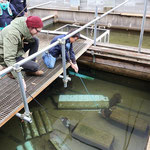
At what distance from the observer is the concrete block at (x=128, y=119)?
4.06m

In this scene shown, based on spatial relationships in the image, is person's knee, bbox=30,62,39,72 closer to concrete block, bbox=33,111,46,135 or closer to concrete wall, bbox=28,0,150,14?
concrete block, bbox=33,111,46,135

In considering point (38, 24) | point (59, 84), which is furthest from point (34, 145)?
point (38, 24)

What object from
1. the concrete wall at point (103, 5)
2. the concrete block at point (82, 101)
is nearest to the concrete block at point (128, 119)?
the concrete block at point (82, 101)

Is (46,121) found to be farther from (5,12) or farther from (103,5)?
(103,5)

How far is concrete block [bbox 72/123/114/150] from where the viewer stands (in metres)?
3.64

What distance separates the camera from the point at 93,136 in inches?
151

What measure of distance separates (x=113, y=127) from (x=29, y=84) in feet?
7.09

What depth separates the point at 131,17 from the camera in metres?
9.50

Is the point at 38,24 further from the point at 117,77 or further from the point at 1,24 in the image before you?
the point at 117,77

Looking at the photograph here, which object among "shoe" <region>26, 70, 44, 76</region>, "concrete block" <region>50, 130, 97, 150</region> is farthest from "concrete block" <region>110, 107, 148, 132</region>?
"shoe" <region>26, 70, 44, 76</region>

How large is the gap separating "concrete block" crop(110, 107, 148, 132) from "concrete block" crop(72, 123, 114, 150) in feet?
1.81

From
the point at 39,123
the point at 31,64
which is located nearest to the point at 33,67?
the point at 31,64

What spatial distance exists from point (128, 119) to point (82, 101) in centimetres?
126

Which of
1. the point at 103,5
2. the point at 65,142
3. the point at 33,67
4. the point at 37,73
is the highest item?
the point at 103,5
